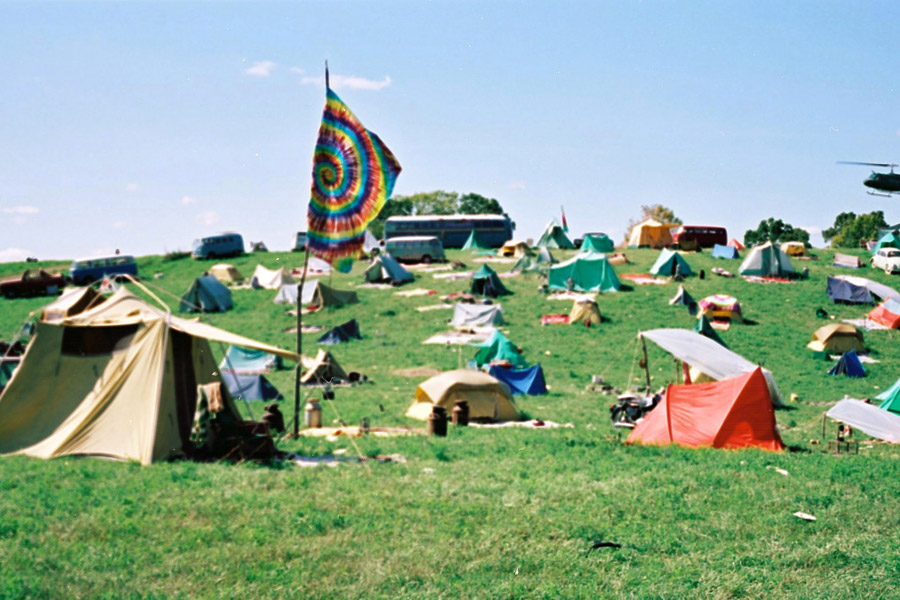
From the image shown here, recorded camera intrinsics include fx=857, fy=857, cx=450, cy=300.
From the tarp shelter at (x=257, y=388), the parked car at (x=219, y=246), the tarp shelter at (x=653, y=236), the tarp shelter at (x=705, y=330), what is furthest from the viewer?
the tarp shelter at (x=653, y=236)

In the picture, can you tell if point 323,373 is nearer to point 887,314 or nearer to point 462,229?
point 887,314

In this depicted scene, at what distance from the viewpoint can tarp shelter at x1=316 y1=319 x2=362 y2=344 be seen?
38.2m

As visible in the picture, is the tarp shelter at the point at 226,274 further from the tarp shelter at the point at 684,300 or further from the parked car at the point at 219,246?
the tarp shelter at the point at 684,300

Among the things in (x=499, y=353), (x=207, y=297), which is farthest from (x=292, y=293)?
(x=499, y=353)

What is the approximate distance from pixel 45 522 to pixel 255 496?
8.63 ft

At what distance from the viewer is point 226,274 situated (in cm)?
5544

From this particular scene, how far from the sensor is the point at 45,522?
1045 centimetres

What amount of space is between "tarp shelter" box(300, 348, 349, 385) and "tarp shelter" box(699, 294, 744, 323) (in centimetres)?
2003

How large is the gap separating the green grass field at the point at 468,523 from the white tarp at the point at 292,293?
28.2m

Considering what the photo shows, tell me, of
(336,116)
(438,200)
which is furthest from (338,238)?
(438,200)

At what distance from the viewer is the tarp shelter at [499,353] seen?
103 ft

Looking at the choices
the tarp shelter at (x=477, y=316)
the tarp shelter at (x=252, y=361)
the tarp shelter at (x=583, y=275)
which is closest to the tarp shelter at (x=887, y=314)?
the tarp shelter at (x=583, y=275)

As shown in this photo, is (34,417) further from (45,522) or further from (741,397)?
(741,397)

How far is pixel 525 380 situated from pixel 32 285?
127ft
